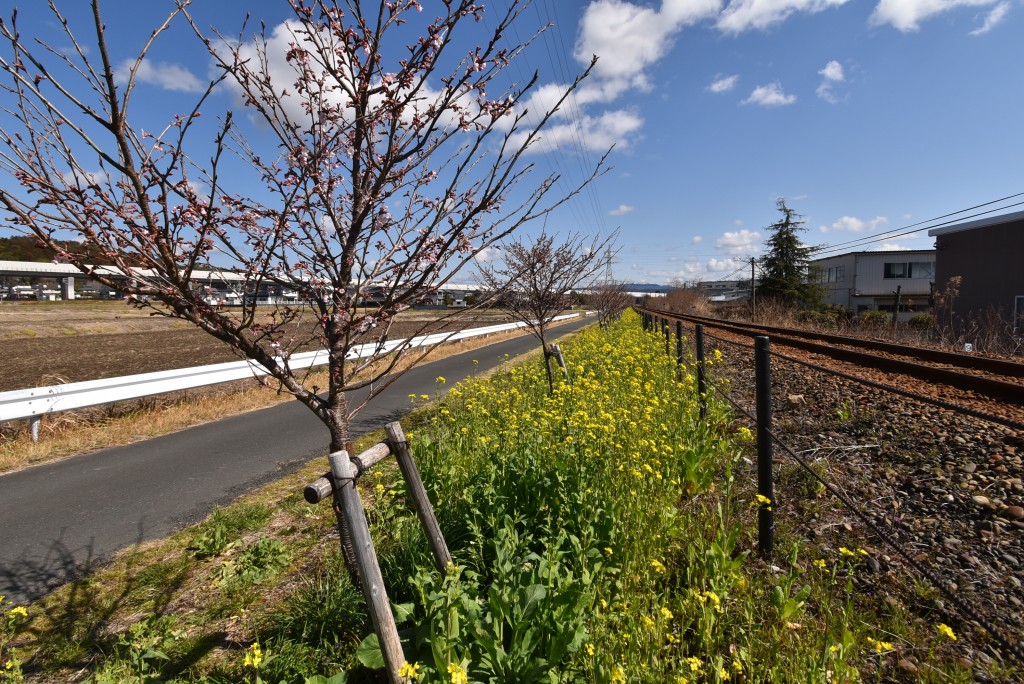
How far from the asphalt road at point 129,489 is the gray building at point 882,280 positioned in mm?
41719

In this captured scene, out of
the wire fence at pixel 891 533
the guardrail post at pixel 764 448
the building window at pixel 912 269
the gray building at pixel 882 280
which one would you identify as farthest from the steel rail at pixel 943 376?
the building window at pixel 912 269

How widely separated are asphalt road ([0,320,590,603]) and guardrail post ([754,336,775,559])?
4632 millimetres

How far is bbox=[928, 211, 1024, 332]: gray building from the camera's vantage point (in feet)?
57.9

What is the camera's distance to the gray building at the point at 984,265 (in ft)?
57.9

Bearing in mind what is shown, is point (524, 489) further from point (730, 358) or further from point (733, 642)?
point (730, 358)

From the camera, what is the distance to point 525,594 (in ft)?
7.27

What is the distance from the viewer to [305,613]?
2672mm

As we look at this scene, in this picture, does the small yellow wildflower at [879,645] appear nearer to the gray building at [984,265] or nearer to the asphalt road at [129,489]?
the asphalt road at [129,489]

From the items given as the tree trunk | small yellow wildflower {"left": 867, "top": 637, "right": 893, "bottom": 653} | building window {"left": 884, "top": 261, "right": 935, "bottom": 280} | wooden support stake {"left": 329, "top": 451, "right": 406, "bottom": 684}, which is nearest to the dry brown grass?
the tree trunk

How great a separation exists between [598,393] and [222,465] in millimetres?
4610

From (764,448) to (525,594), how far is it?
203cm

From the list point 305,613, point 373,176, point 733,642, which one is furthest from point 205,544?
→ point 733,642

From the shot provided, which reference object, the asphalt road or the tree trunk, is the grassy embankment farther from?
the asphalt road

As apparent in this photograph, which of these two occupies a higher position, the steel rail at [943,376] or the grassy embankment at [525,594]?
the steel rail at [943,376]
